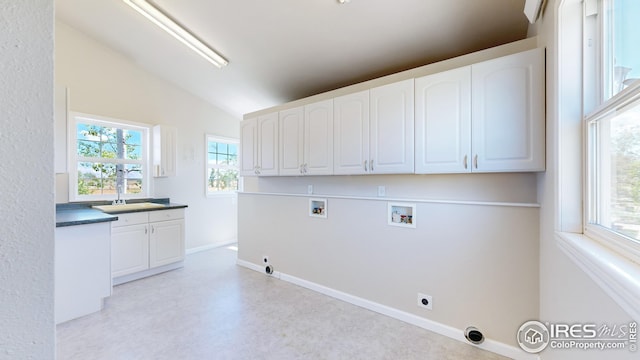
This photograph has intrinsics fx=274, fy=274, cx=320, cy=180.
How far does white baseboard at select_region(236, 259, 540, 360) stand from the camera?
2.08m

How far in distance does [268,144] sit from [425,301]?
255 cm

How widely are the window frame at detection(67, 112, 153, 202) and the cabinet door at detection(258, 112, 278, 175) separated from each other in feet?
6.80

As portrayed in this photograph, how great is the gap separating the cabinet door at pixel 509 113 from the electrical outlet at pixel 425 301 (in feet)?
4.07

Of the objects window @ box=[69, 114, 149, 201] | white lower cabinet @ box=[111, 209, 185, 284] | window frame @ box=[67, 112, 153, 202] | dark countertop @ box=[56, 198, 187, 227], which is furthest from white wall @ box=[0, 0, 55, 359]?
window @ box=[69, 114, 149, 201]

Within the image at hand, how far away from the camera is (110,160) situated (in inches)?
161

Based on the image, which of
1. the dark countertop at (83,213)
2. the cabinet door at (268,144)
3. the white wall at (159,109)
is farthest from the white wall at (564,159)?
the white wall at (159,109)

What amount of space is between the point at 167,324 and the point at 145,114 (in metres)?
3.31

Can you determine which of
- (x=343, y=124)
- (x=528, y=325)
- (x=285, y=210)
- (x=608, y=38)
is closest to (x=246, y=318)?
(x=285, y=210)

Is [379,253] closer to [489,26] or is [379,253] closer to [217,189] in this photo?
[489,26]

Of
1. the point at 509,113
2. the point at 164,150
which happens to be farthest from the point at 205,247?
the point at 509,113

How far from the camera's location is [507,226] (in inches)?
82.8

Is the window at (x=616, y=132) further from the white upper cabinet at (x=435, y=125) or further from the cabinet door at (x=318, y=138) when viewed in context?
the cabinet door at (x=318, y=138)

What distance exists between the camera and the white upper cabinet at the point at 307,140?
3020mm

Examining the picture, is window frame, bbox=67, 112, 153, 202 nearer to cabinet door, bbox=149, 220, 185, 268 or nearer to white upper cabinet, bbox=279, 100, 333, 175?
cabinet door, bbox=149, 220, 185, 268
